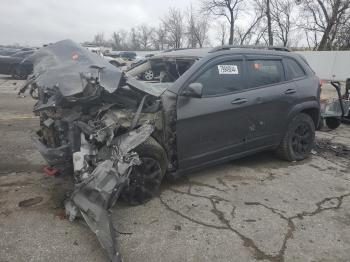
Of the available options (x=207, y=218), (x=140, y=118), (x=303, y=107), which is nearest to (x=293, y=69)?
(x=303, y=107)

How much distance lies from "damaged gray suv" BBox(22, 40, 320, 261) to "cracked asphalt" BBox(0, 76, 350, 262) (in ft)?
0.89

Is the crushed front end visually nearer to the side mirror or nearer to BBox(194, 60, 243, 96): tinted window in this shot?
the side mirror

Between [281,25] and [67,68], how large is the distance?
42.9 m

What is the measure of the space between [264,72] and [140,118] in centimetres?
221

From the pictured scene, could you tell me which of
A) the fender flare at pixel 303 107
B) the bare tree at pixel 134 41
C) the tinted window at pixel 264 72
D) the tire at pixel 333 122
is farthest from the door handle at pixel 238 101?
the bare tree at pixel 134 41

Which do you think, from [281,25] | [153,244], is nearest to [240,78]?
[153,244]

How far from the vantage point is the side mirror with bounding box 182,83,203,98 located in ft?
13.7

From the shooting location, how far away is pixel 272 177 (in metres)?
5.27

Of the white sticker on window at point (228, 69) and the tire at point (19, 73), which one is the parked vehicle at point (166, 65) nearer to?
the white sticker on window at point (228, 69)

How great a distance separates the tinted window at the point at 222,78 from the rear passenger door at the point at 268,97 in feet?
0.67

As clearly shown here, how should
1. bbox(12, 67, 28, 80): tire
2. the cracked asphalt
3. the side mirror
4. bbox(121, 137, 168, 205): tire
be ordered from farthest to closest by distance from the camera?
bbox(12, 67, 28, 80): tire, the side mirror, bbox(121, 137, 168, 205): tire, the cracked asphalt

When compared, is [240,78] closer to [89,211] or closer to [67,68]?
[67,68]

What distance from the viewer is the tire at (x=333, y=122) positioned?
8531mm

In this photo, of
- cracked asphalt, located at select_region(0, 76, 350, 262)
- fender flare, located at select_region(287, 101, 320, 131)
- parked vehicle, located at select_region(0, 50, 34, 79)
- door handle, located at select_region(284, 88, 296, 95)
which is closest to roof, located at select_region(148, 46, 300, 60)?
door handle, located at select_region(284, 88, 296, 95)
